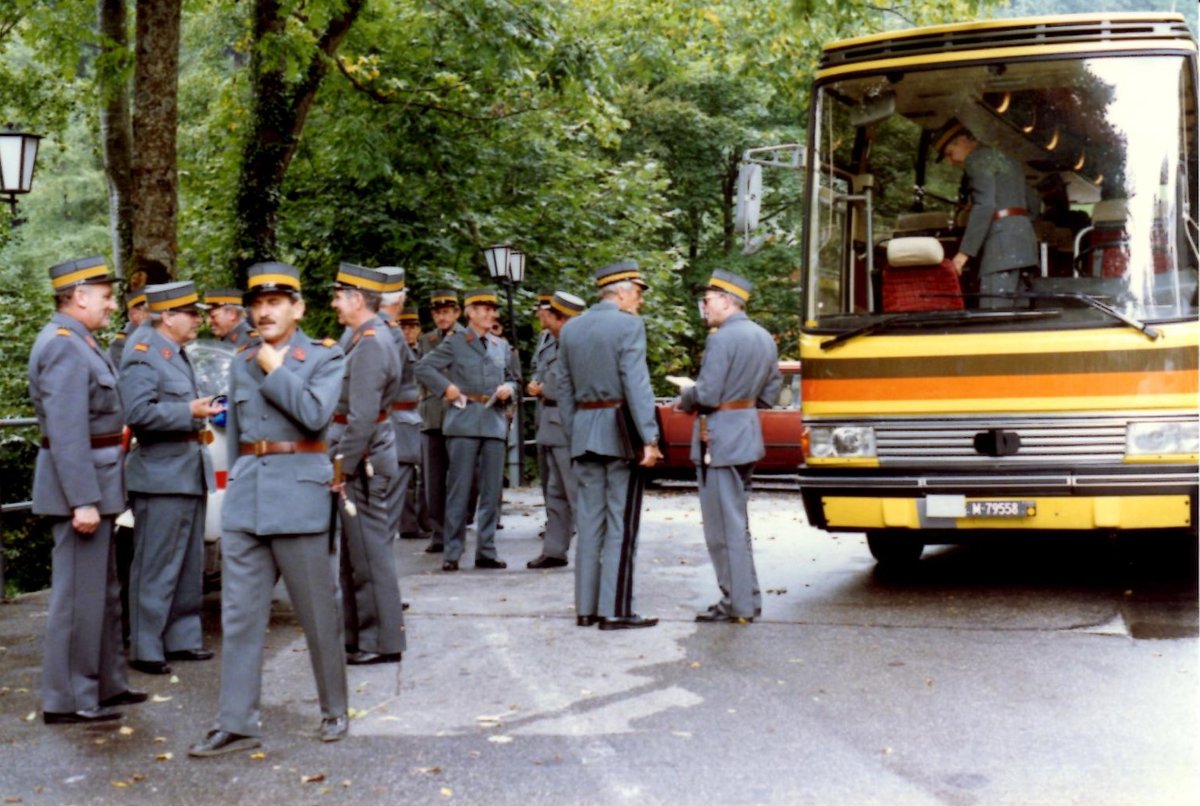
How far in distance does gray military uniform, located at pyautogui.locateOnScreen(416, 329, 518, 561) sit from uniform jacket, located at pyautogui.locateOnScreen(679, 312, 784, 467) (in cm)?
291

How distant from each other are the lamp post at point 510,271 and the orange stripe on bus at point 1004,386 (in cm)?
1136

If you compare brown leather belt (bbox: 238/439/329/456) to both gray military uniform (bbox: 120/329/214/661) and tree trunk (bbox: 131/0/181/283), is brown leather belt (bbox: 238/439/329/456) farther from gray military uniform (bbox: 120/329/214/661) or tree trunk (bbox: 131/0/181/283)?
tree trunk (bbox: 131/0/181/283)

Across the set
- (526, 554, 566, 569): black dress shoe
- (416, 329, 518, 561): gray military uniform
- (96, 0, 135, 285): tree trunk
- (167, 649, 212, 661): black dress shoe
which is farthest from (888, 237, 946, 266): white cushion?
(96, 0, 135, 285): tree trunk

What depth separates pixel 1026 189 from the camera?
10328mm

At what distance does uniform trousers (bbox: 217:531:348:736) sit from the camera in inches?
266

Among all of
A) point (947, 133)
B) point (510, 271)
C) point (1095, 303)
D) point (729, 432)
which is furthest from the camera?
point (510, 271)

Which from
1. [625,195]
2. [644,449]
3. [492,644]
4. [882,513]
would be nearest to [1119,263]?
[882,513]

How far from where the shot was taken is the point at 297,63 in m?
19.3

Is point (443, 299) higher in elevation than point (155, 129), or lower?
lower

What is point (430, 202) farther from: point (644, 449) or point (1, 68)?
point (644, 449)

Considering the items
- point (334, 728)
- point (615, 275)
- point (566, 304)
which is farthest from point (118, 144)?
point (334, 728)

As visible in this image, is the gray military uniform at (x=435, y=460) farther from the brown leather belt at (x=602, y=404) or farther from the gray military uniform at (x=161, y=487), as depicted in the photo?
the gray military uniform at (x=161, y=487)

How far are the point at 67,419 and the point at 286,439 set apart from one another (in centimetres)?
121

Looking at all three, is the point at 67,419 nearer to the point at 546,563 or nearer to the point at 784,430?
the point at 546,563
